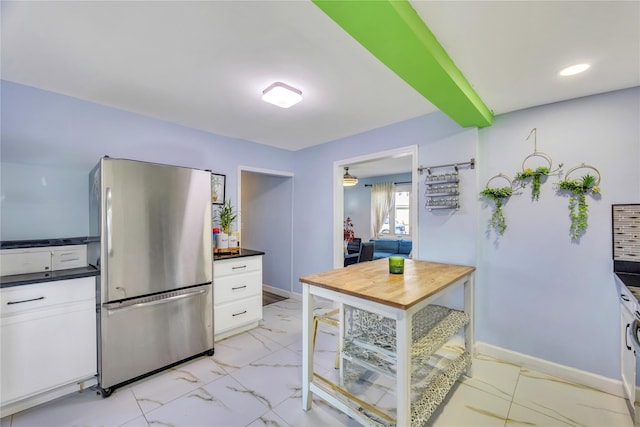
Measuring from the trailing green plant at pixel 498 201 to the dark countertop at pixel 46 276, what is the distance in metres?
3.31

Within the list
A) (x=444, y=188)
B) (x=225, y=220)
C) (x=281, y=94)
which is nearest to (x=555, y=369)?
(x=444, y=188)

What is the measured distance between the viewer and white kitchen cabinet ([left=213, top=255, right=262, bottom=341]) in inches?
105

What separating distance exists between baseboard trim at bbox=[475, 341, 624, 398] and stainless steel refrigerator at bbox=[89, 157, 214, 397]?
8.65 feet

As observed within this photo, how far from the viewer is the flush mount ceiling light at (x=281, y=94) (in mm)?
2016

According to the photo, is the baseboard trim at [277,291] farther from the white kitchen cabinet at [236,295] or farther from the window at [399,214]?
the window at [399,214]

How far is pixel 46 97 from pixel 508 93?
3825 millimetres

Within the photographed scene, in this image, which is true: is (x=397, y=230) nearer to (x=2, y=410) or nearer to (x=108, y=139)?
(x=108, y=139)

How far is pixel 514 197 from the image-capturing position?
2.32 meters

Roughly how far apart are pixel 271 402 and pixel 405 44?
7.75ft

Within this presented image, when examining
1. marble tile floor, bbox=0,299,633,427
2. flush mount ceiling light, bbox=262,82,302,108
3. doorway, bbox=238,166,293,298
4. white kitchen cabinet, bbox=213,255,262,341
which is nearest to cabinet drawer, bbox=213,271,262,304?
white kitchen cabinet, bbox=213,255,262,341

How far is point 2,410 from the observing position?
5.39 feet

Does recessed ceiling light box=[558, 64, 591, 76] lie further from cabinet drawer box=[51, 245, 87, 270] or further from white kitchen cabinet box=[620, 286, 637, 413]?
cabinet drawer box=[51, 245, 87, 270]

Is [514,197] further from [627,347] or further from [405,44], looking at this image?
[405,44]

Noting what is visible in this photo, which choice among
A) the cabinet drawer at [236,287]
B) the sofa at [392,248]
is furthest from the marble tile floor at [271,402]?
the sofa at [392,248]
